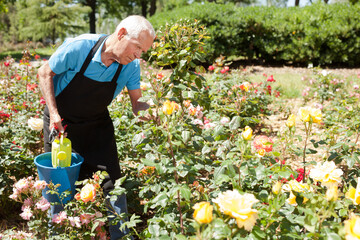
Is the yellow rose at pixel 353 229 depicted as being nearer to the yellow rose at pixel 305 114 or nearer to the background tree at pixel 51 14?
the yellow rose at pixel 305 114

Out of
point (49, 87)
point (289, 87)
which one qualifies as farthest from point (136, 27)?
point (289, 87)

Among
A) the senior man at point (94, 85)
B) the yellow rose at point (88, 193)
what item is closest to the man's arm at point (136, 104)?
the senior man at point (94, 85)

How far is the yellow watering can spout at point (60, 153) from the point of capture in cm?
167

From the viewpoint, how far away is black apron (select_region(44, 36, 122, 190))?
1908 millimetres

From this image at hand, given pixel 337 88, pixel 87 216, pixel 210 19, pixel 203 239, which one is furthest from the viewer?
pixel 210 19

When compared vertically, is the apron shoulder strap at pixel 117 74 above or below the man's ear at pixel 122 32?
below

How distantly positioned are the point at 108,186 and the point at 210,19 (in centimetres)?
753

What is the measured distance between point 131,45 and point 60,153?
688 millimetres

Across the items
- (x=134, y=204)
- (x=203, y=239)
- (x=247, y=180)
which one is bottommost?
(x=134, y=204)

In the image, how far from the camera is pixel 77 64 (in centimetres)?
185

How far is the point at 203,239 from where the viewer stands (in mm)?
872

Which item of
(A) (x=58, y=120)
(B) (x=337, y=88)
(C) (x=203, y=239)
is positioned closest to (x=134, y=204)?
(A) (x=58, y=120)

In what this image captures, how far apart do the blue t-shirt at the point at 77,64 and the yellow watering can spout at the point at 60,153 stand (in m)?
0.39

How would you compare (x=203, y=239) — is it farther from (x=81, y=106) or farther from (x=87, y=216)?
(x=81, y=106)
